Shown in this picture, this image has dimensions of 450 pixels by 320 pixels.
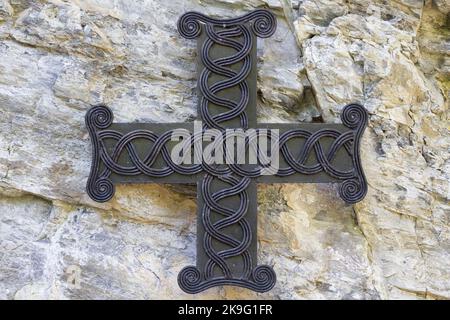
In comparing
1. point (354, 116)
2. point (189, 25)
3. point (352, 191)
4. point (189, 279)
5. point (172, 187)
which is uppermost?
Answer: point (189, 25)

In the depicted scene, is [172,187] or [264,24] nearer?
[264,24]

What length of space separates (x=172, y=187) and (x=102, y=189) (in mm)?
A: 383

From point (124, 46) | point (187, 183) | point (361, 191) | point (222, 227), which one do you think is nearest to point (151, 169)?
point (187, 183)

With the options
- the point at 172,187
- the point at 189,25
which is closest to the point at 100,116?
the point at 172,187

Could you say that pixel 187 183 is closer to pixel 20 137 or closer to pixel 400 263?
pixel 20 137

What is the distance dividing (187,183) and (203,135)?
10.3 inches

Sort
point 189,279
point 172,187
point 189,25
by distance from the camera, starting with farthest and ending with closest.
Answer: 1. point 172,187
2. point 189,25
3. point 189,279

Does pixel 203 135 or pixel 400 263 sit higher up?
pixel 203 135

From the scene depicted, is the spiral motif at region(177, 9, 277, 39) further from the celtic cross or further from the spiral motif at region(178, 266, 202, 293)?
the spiral motif at region(178, 266, 202, 293)

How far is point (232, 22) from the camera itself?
10.7 ft

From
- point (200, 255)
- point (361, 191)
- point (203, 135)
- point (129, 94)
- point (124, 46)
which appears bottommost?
point (200, 255)

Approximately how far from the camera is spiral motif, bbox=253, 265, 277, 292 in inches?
124

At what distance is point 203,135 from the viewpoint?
3.22m

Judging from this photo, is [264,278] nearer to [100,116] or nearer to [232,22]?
[100,116]
